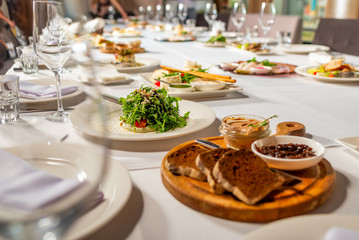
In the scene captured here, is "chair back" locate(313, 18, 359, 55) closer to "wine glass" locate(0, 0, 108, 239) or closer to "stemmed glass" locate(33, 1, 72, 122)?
"stemmed glass" locate(33, 1, 72, 122)

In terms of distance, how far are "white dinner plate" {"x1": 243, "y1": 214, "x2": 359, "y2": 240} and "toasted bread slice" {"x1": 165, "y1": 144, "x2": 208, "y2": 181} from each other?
181 mm

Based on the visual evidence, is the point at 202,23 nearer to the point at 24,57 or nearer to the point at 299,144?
the point at 24,57

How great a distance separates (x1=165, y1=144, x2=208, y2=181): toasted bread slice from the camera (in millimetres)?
605

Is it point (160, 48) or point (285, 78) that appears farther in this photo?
point (160, 48)

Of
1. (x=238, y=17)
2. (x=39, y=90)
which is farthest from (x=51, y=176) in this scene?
(x=238, y=17)

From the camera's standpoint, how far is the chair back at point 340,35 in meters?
2.70

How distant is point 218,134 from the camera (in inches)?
36.0

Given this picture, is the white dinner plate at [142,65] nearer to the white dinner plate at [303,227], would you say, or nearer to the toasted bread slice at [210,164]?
the toasted bread slice at [210,164]

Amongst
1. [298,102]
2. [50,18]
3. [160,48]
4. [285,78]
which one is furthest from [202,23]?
[50,18]

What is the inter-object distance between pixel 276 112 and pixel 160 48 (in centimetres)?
172

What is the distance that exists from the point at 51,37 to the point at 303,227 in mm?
713

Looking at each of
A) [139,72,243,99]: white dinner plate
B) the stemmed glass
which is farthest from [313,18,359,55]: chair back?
the stemmed glass

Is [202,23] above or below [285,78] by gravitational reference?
above

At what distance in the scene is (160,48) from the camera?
269cm
